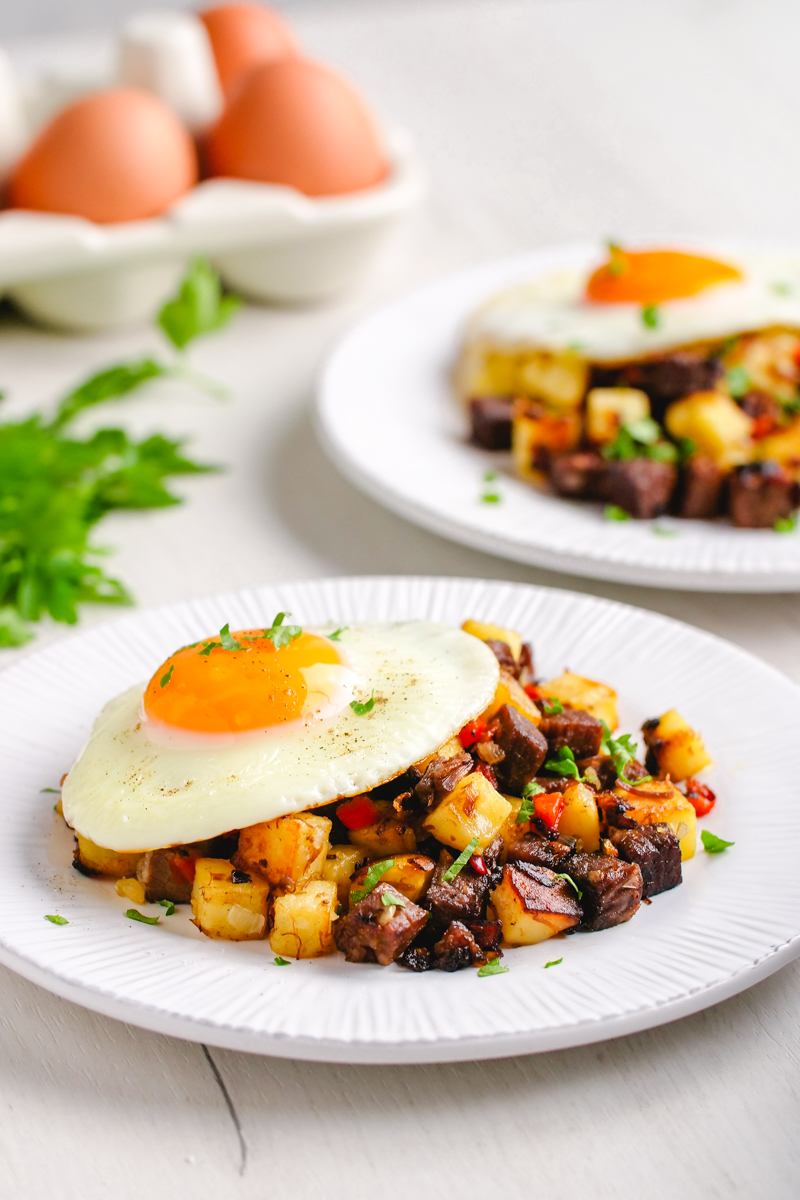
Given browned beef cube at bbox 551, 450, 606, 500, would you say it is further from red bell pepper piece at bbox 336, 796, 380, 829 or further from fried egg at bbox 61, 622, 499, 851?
red bell pepper piece at bbox 336, 796, 380, 829

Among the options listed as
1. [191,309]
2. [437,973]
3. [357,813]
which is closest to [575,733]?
[357,813]

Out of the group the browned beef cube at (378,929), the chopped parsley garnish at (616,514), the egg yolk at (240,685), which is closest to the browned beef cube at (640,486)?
the chopped parsley garnish at (616,514)

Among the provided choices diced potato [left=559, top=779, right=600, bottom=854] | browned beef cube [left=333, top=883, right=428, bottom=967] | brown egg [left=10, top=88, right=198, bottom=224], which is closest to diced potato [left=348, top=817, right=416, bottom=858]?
browned beef cube [left=333, top=883, right=428, bottom=967]

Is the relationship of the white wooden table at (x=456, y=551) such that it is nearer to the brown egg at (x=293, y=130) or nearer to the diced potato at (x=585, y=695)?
the diced potato at (x=585, y=695)

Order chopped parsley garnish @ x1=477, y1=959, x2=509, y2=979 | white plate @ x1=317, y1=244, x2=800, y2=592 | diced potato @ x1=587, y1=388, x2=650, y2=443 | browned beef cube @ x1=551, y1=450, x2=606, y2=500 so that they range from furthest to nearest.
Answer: diced potato @ x1=587, y1=388, x2=650, y2=443, browned beef cube @ x1=551, y1=450, x2=606, y2=500, white plate @ x1=317, y1=244, x2=800, y2=592, chopped parsley garnish @ x1=477, y1=959, x2=509, y2=979

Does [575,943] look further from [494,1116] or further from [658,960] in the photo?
[494,1116]
